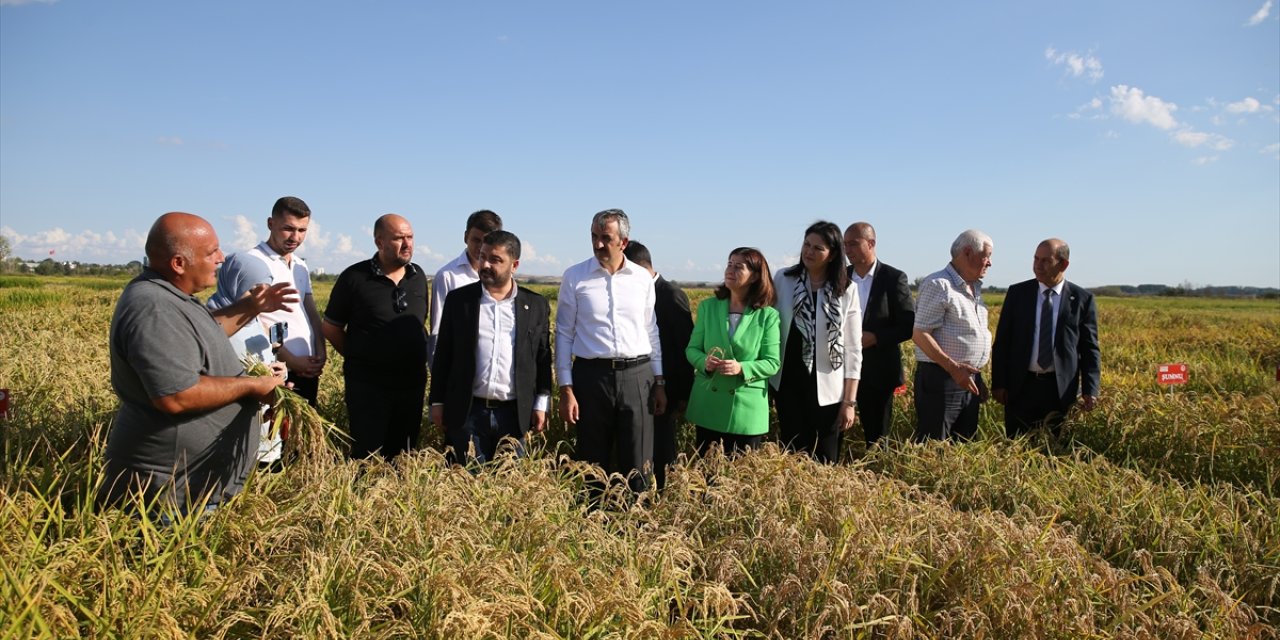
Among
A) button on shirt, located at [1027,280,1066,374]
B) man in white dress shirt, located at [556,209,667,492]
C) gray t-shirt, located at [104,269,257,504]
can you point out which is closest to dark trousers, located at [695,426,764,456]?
man in white dress shirt, located at [556,209,667,492]

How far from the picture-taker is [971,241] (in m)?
4.82

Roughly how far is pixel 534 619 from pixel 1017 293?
15.1ft

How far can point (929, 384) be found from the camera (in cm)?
505

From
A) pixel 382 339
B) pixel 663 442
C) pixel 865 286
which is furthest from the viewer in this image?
pixel 865 286

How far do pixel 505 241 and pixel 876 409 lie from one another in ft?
9.99

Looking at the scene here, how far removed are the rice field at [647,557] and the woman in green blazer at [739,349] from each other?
0.55m

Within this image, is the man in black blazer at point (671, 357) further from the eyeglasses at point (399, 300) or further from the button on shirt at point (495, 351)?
the eyeglasses at point (399, 300)

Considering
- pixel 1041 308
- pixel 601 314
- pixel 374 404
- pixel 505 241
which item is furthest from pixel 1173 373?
pixel 374 404

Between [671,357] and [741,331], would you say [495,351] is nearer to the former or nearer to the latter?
[671,357]

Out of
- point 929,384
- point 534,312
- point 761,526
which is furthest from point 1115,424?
point 534,312

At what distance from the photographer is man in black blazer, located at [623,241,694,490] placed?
501cm

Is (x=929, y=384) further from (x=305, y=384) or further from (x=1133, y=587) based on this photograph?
(x=305, y=384)

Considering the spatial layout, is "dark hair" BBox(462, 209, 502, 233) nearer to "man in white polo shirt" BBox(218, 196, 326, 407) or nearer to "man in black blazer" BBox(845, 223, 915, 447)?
"man in white polo shirt" BBox(218, 196, 326, 407)

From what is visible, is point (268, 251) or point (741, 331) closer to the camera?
point (268, 251)
